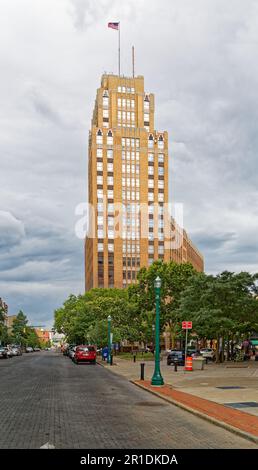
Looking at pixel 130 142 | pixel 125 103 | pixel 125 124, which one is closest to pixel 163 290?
pixel 130 142

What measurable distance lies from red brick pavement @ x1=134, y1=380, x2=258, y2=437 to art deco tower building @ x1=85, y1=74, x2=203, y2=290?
11719 centimetres

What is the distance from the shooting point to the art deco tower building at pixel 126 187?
13838 cm

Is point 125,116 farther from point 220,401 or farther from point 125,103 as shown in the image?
point 220,401

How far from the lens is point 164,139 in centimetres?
14600

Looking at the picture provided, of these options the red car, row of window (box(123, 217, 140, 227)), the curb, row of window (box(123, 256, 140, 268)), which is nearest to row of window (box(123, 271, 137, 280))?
row of window (box(123, 256, 140, 268))

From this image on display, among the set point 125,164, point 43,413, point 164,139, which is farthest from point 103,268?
point 43,413

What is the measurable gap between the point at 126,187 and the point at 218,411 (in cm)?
12744

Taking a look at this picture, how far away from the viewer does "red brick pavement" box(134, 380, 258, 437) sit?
12.2m

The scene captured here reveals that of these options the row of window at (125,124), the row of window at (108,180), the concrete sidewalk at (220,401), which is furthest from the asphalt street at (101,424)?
the row of window at (125,124)

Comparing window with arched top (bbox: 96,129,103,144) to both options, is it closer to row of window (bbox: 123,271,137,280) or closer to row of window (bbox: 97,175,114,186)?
row of window (bbox: 97,175,114,186)

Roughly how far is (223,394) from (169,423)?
7443 mm

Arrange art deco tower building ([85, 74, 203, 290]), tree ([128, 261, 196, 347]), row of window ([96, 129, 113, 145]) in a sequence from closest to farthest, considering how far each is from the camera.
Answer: tree ([128, 261, 196, 347]), art deco tower building ([85, 74, 203, 290]), row of window ([96, 129, 113, 145])

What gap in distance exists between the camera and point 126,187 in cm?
14112

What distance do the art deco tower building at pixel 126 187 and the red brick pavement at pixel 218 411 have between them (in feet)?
384
